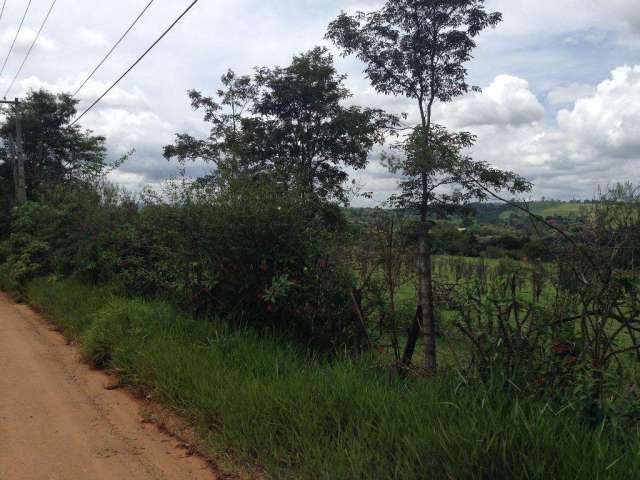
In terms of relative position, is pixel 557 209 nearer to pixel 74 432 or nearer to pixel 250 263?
pixel 250 263

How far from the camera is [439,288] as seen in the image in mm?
4695

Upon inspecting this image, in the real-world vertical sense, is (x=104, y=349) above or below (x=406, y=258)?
below

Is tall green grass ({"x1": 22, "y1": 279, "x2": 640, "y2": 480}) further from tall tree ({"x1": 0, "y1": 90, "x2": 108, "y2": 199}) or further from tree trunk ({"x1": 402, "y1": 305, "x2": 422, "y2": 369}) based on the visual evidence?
tall tree ({"x1": 0, "y1": 90, "x2": 108, "y2": 199})

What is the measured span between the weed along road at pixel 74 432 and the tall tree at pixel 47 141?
2052 centimetres

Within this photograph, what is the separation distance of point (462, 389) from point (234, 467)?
5.39 feet

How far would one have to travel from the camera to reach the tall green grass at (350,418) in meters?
2.86

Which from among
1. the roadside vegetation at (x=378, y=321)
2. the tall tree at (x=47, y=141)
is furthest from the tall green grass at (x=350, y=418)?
the tall tree at (x=47, y=141)

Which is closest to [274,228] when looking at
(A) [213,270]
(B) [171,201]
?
(A) [213,270]

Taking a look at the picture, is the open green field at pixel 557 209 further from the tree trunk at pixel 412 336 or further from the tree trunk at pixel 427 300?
the tree trunk at pixel 412 336

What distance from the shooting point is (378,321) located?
249 inches

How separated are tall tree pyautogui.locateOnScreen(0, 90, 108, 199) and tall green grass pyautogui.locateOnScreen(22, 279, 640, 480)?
72.2 feet

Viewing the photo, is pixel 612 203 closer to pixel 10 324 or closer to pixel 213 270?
pixel 213 270

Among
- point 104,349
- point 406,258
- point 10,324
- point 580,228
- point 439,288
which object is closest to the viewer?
point 580,228

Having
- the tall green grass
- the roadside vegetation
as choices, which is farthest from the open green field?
the tall green grass
